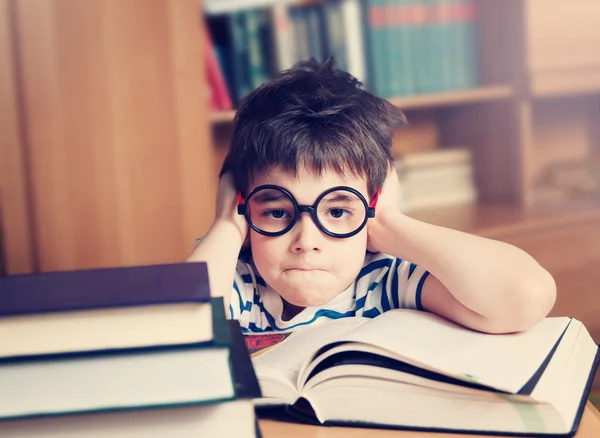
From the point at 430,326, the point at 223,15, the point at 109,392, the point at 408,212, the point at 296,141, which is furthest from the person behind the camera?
Answer: the point at 408,212

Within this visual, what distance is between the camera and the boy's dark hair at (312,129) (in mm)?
781

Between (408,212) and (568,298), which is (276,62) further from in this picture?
(568,298)

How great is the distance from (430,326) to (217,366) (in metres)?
0.26

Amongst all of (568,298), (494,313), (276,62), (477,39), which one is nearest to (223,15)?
(276,62)

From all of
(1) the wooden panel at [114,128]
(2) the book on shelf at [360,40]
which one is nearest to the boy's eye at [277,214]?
(1) the wooden panel at [114,128]

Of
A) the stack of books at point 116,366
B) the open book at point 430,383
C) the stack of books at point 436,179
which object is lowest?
the stack of books at point 436,179

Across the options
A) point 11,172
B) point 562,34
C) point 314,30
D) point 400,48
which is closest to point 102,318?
point 11,172

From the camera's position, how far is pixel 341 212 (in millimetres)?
766

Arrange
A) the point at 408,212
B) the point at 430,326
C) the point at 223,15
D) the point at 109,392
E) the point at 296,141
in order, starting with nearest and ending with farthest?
the point at 109,392
the point at 430,326
the point at 296,141
the point at 223,15
the point at 408,212

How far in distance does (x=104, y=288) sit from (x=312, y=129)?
36 cm

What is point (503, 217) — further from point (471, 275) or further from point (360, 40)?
point (471, 275)

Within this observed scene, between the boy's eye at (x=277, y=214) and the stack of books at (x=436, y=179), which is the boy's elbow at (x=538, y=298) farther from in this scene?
the stack of books at (x=436, y=179)

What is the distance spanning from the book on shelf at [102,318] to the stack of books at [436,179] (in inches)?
72.0

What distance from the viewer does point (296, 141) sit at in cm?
78
